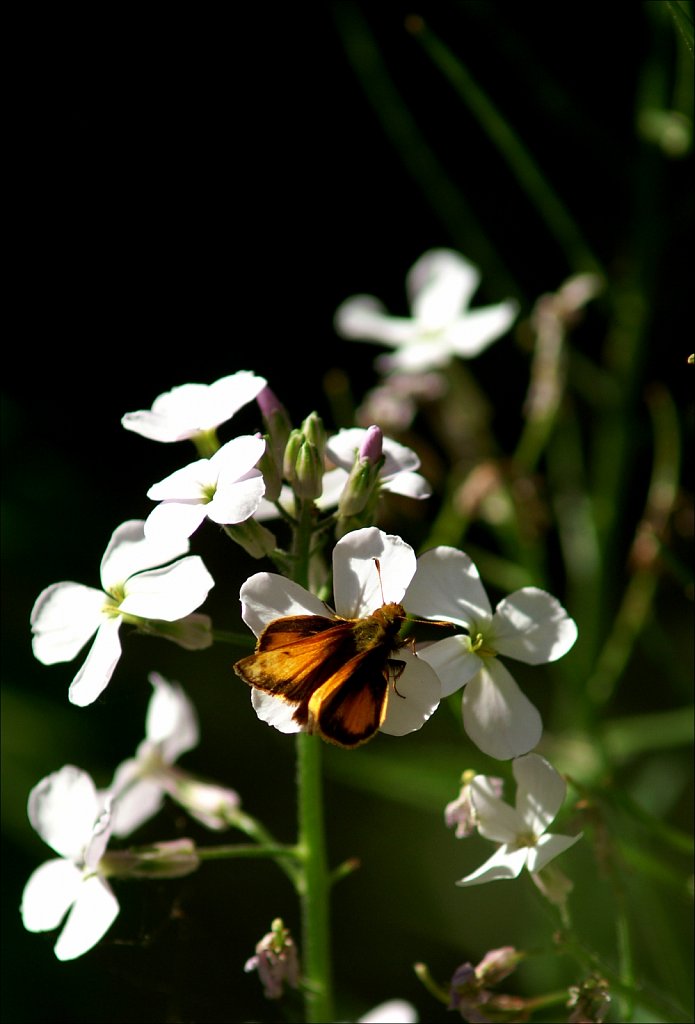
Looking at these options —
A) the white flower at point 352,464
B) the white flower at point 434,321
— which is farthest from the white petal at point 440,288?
the white flower at point 352,464

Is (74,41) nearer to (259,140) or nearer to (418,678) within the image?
(259,140)

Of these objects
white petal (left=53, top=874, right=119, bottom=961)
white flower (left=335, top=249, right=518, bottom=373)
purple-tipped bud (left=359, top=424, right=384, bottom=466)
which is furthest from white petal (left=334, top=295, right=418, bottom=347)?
white petal (left=53, top=874, right=119, bottom=961)

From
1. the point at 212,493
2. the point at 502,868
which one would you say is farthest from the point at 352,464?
the point at 502,868

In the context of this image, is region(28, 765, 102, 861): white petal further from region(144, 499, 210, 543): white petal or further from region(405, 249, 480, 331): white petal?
region(405, 249, 480, 331): white petal

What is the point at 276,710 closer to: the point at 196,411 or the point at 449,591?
the point at 449,591

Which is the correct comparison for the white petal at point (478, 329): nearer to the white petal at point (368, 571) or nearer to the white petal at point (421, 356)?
the white petal at point (421, 356)
